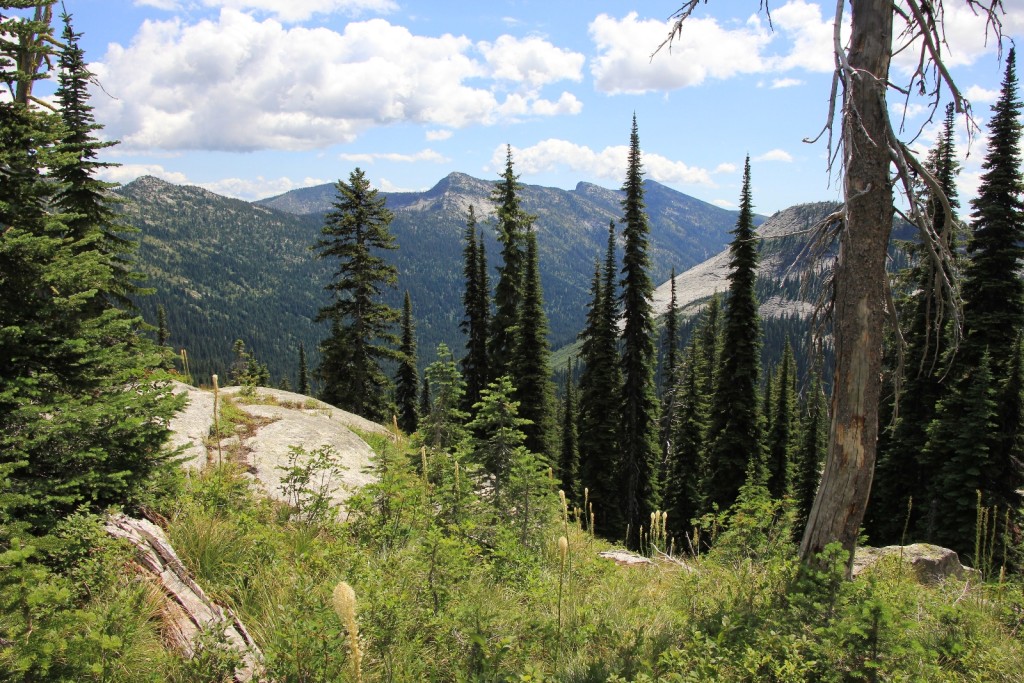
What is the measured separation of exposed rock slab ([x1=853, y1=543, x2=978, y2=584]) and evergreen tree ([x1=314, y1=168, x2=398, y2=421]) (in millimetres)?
20834

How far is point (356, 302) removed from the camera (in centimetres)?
2586

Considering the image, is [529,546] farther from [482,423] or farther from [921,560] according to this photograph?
[921,560]

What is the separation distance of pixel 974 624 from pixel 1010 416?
17.9 meters

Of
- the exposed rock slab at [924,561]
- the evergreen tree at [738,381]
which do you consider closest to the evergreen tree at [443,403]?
the exposed rock slab at [924,561]

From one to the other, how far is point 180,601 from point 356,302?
74.8 ft

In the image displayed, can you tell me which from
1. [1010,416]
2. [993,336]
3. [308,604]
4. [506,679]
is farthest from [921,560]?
[993,336]

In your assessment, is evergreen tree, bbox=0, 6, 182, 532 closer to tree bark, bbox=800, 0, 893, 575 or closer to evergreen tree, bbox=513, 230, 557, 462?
tree bark, bbox=800, 0, 893, 575

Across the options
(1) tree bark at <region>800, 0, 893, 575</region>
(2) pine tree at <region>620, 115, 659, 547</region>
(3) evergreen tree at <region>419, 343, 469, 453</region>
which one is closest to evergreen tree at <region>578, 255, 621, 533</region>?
(2) pine tree at <region>620, 115, 659, 547</region>

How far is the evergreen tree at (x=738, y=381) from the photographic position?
88.0 feet

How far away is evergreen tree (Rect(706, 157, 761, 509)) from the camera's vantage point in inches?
1056

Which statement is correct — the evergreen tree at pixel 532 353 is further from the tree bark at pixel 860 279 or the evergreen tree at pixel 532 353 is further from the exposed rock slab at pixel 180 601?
the exposed rock slab at pixel 180 601

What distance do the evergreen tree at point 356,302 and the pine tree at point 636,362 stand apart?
11993 millimetres

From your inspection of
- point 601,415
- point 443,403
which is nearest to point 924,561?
point 443,403

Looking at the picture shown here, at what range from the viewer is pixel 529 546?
693 cm
